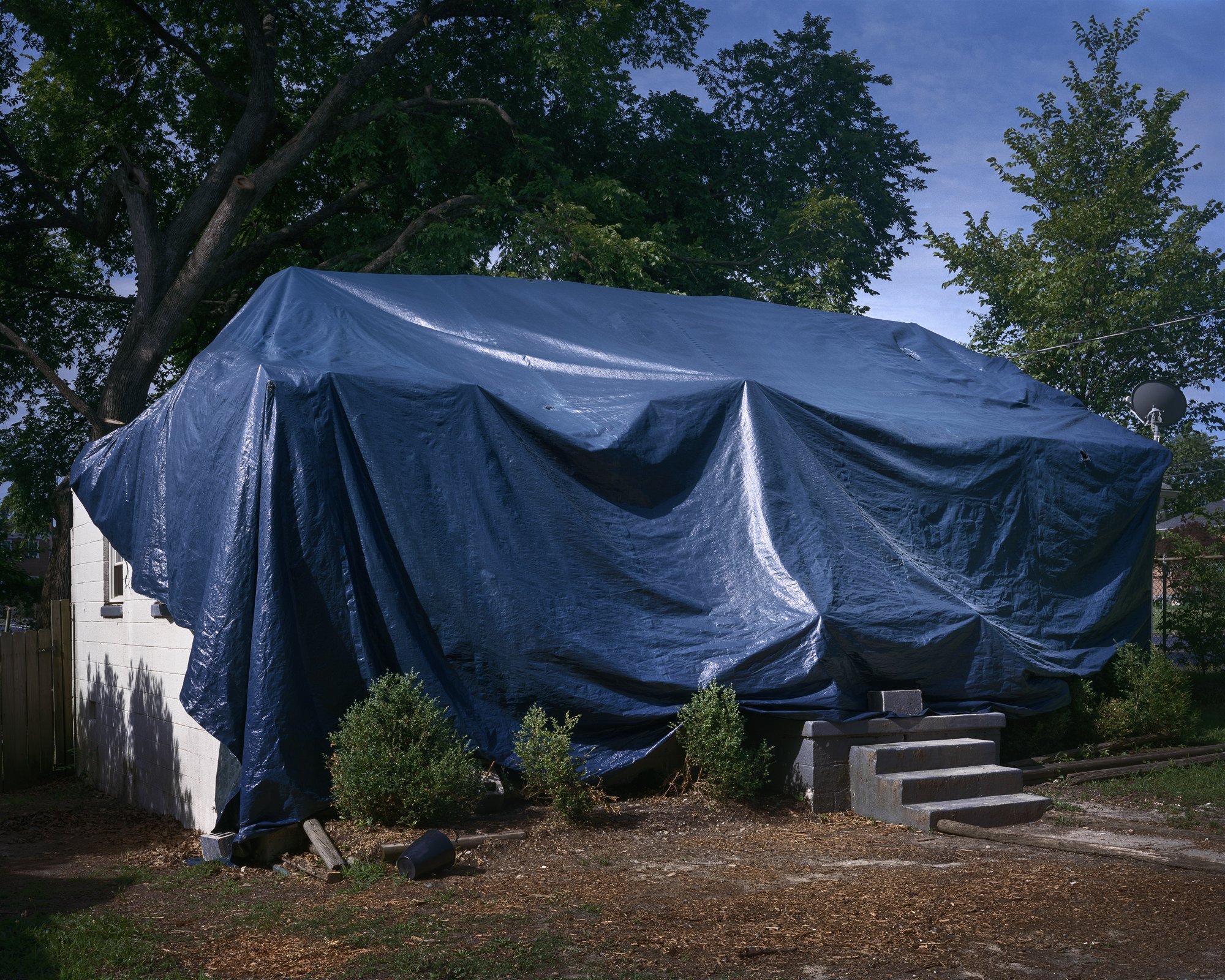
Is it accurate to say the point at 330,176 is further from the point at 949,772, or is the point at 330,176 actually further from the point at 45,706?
the point at 949,772

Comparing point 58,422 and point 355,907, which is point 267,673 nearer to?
point 355,907

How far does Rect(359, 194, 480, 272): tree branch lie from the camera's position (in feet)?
50.9

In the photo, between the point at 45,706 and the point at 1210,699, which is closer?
the point at 45,706

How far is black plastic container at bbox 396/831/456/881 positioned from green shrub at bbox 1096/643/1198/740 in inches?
250

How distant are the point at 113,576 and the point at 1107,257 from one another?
48.9 feet

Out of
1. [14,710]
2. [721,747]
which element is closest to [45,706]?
[14,710]

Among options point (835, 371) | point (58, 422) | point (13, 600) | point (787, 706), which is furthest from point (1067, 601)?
point (13, 600)

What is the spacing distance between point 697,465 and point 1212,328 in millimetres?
12887

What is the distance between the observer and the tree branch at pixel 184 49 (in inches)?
658

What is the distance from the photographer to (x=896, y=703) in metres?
7.75

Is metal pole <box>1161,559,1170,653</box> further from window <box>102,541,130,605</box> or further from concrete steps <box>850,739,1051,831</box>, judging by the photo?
window <box>102,541,130,605</box>

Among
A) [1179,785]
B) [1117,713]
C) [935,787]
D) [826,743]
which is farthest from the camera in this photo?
[1117,713]

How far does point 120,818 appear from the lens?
8742mm

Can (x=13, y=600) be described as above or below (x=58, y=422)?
below
